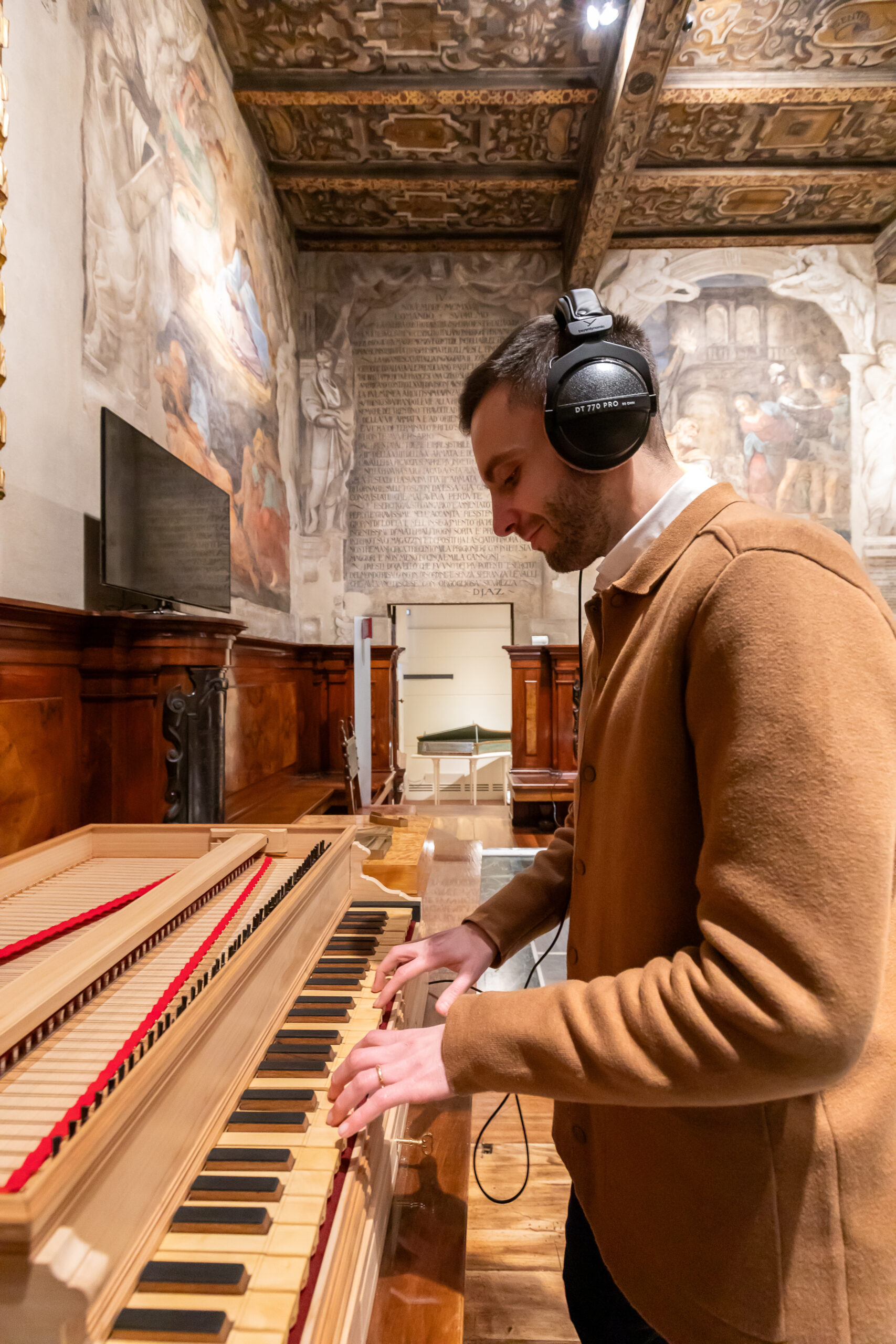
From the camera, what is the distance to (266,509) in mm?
7309

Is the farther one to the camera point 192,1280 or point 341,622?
point 341,622

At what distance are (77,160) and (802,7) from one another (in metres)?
5.98

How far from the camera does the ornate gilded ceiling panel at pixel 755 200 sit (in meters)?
7.67

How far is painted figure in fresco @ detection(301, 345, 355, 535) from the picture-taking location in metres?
8.85

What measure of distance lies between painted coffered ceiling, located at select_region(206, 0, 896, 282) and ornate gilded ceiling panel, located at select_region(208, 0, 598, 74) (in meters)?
0.02

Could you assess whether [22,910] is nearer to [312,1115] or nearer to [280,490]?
[312,1115]

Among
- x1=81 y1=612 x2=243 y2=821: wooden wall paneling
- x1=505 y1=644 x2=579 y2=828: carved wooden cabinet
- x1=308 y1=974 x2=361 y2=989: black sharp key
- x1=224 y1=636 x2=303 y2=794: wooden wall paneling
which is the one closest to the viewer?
x1=308 y1=974 x2=361 y2=989: black sharp key

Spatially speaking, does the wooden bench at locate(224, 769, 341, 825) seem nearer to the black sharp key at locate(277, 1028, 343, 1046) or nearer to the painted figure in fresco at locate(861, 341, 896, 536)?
the black sharp key at locate(277, 1028, 343, 1046)

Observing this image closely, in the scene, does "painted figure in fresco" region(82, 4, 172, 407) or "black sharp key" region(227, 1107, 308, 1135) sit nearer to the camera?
"black sharp key" region(227, 1107, 308, 1135)

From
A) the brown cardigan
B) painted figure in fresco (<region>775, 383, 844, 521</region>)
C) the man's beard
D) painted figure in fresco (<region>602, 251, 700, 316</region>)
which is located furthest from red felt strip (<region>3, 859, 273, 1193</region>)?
painted figure in fresco (<region>602, 251, 700, 316</region>)

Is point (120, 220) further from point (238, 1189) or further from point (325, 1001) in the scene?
point (238, 1189)

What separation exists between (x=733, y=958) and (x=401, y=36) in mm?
7664

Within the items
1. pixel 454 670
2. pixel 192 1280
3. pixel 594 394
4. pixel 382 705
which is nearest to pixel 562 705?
pixel 382 705

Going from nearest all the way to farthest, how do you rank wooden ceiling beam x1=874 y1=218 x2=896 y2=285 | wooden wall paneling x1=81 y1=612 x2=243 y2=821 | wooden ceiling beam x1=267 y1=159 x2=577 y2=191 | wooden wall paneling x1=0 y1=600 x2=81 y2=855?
wooden wall paneling x1=0 y1=600 x2=81 y2=855 → wooden wall paneling x1=81 y1=612 x2=243 y2=821 → wooden ceiling beam x1=267 y1=159 x2=577 y2=191 → wooden ceiling beam x1=874 y1=218 x2=896 y2=285
